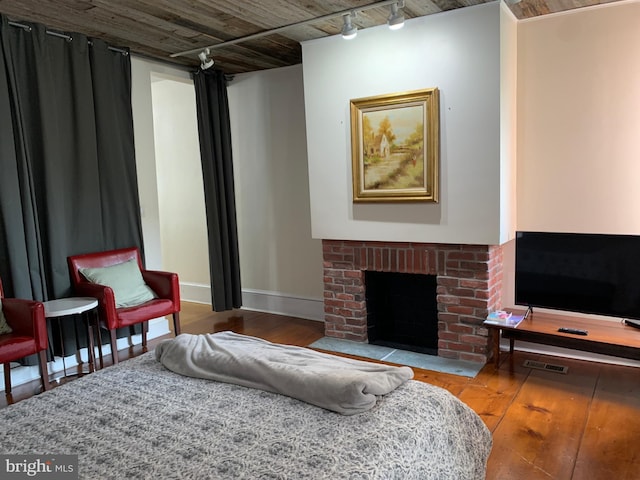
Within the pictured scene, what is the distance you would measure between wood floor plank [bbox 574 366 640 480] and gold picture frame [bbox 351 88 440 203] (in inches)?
65.0

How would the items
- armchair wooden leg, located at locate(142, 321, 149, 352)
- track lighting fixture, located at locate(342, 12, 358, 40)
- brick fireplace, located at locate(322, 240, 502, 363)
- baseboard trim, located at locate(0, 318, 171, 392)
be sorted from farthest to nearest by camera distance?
armchair wooden leg, located at locate(142, 321, 149, 352) → brick fireplace, located at locate(322, 240, 502, 363) → baseboard trim, located at locate(0, 318, 171, 392) → track lighting fixture, located at locate(342, 12, 358, 40)

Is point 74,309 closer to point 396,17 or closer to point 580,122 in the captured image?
point 396,17

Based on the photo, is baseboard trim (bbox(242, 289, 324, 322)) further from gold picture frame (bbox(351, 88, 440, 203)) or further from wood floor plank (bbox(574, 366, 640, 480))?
wood floor plank (bbox(574, 366, 640, 480))

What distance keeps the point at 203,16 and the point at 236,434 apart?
2.85m

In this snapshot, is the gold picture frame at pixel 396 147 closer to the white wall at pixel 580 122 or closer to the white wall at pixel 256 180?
the white wall at pixel 580 122

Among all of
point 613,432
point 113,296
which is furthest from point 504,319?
point 113,296

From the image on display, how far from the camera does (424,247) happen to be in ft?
12.2

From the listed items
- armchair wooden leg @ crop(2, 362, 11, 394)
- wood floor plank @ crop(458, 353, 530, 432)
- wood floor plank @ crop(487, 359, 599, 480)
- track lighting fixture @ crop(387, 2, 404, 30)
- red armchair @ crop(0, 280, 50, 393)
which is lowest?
wood floor plank @ crop(487, 359, 599, 480)

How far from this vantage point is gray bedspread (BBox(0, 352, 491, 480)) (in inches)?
56.1

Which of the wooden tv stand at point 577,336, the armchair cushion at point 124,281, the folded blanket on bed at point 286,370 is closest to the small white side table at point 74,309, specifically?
the armchair cushion at point 124,281

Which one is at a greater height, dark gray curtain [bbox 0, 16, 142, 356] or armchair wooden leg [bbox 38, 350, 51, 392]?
dark gray curtain [bbox 0, 16, 142, 356]

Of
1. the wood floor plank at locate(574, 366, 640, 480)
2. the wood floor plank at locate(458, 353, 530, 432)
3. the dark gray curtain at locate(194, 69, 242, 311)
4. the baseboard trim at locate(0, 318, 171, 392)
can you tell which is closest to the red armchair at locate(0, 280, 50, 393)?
the baseboard trim at locate(0, 318, 171, 392)

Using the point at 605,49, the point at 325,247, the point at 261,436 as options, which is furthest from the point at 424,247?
the point at 261,436

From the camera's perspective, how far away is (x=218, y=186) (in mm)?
4961
